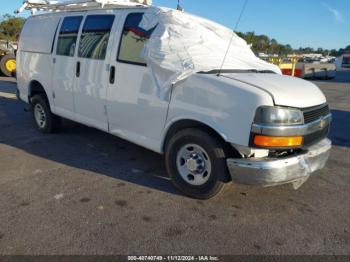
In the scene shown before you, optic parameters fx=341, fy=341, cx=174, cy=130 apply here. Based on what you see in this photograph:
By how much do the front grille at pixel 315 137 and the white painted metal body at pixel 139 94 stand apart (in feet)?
1.05

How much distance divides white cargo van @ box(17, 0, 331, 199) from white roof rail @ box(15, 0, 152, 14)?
0.23 feet

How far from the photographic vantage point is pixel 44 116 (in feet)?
20.6

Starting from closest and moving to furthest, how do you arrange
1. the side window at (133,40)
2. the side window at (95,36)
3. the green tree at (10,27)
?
the side window at (133,40)
the side window at (95,36)
the green tree at (10,27)

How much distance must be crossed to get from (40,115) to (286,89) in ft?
15.4

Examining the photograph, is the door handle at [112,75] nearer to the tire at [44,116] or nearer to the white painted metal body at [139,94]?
the white painted metal body at [139,94]

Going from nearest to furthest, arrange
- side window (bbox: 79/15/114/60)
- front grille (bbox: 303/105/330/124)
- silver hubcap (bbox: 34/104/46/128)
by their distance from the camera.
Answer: front grille (bbox: 303/105/330/124), side window (bbox: 79/15/114/60), silver hubcap (bbox: 34/104/46/128)

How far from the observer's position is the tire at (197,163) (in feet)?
11.7

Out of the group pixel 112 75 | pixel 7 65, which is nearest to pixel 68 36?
pixel 112 75

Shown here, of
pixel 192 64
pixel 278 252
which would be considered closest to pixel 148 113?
pixel 192 64

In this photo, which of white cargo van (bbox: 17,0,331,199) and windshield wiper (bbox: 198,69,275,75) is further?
windshield wiper (bbox: 198,69,275,75)

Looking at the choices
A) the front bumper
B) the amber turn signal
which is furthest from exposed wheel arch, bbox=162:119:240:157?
the amber turn signal

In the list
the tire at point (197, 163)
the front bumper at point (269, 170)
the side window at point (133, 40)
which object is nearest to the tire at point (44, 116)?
the side window at point (133, 40)

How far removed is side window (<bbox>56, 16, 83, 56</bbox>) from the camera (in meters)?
5.23

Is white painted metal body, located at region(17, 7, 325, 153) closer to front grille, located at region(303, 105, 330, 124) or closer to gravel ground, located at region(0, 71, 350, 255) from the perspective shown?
front grille, located at region(303, 105, 330, 124)
